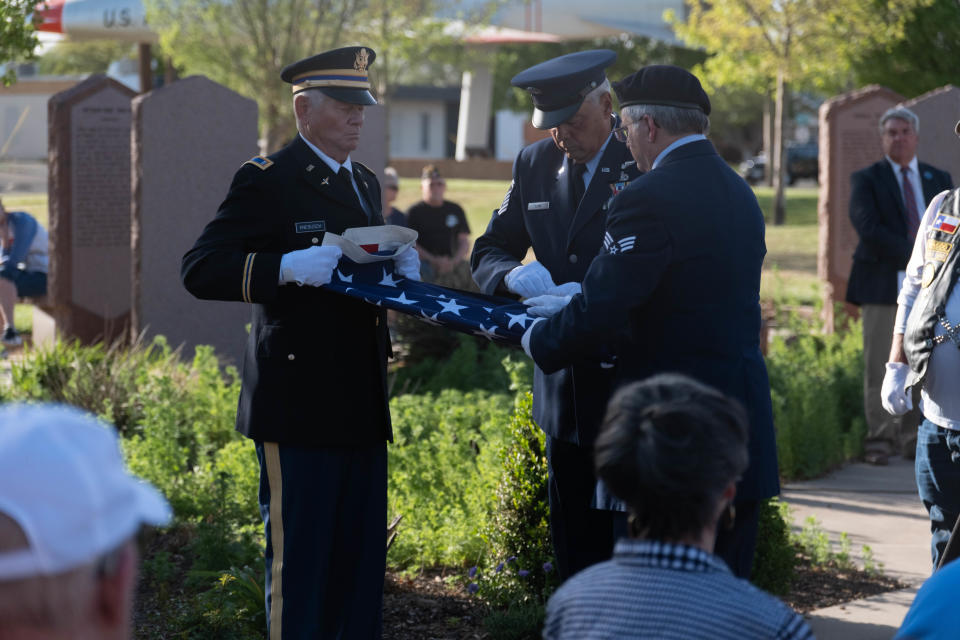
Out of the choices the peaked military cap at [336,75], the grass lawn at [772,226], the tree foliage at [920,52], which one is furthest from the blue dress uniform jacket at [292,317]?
the tree foliage at [920,52]

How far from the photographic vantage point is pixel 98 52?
46.5 m

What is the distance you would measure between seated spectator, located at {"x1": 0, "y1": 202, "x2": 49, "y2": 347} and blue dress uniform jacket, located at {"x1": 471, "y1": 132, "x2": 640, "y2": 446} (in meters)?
7.64

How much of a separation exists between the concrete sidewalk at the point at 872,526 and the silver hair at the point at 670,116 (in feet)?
7.17

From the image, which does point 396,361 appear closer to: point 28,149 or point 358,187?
point 358,187

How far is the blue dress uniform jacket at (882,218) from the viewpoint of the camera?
739cm

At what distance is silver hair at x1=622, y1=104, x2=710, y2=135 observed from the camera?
320cm

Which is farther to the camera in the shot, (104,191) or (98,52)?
(98,52)

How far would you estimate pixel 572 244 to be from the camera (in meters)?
3.78

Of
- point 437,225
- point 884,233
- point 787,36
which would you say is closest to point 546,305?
point 884,233

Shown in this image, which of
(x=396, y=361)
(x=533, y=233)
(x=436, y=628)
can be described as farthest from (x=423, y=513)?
(x=396, y=361)

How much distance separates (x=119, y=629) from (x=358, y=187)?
2.74 metres

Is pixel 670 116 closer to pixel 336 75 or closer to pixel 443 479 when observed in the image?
pixel 336 75

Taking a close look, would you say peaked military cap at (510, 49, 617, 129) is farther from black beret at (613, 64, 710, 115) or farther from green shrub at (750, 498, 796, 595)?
green shrub at (750, 498, 796, 595)

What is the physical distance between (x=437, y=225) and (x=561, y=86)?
755cm
